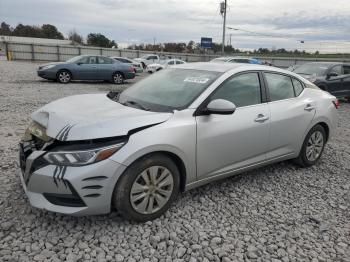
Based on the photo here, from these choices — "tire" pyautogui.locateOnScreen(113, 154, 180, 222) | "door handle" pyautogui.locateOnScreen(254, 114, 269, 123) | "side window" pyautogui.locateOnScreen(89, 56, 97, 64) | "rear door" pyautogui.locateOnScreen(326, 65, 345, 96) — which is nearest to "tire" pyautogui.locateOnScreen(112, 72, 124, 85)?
"side window" pyautogui.locateOnScreen(89, 56, 97, 64)

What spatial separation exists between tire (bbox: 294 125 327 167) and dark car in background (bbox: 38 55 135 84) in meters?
12.3

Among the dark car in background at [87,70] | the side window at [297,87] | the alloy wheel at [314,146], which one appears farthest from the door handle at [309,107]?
the dark car in background at [87,70]

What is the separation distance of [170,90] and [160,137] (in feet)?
3.22

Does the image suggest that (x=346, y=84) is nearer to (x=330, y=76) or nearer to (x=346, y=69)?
(x=346, y=69)

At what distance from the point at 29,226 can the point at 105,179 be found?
0.92m

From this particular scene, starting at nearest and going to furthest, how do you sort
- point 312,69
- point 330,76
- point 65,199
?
point 65,199 < point 330,76 < point 312,69

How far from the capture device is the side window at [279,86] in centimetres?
439

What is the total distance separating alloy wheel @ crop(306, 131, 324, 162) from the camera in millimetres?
4941

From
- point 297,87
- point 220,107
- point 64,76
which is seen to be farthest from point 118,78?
point 220,107

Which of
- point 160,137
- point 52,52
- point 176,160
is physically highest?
point 52,52

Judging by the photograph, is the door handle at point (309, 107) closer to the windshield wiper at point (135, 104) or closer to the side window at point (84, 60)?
the windshield wiper at point (135, 104)

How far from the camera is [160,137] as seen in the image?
123 inches

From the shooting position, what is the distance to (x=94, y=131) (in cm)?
293

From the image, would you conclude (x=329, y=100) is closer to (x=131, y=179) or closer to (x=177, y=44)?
(x=131, y=179)
